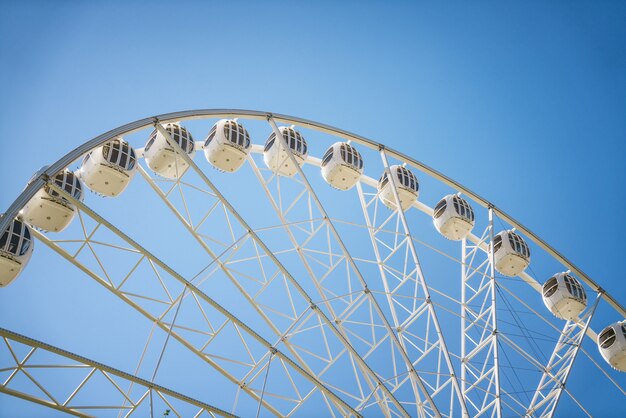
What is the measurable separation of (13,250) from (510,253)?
1690 cm

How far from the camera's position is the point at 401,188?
25.7 meters

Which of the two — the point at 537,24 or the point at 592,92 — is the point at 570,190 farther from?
the point at 537,24

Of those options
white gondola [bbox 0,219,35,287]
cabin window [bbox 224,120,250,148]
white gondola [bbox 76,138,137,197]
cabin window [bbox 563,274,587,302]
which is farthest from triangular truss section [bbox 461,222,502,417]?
white gondola [bbox 0,219,35,287]

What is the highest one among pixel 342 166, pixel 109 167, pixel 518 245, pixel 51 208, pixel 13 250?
pixel 518 245

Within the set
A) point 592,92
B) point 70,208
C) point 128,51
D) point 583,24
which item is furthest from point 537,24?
point 70,208

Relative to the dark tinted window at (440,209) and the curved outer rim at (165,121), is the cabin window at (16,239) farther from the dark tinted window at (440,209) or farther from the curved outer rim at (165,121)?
the dark tinted window at (440,209)

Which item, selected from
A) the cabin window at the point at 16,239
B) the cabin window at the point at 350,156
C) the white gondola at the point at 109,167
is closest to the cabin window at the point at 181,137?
the white gondola at the point at 109,167

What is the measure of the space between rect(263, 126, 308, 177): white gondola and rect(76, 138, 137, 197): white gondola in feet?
16.5

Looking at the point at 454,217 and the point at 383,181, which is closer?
the point at 454,217

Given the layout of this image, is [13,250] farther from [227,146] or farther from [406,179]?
[406,179]

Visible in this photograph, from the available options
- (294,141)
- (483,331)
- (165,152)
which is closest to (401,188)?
(294,141)

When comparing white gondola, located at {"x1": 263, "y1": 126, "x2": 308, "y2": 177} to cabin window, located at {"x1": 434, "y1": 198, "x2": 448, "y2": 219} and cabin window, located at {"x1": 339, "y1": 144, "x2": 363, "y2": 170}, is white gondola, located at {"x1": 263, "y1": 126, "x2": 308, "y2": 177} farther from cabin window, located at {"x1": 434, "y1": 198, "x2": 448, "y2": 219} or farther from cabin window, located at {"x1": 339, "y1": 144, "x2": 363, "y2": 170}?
cabin window, located at {"x1": 434, "y1": 198, "x2": 448, "y2": 219}

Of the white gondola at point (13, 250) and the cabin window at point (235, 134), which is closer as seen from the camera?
the white gondola at point (13, 250)

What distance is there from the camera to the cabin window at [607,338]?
28.7 m
